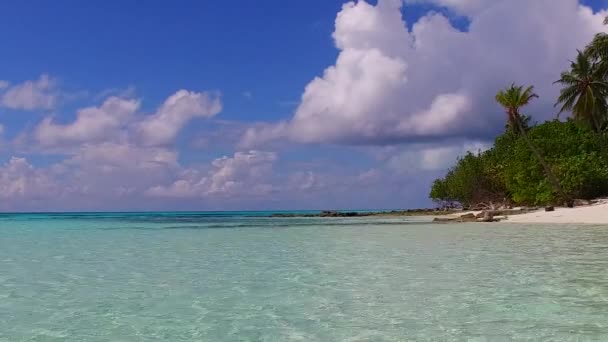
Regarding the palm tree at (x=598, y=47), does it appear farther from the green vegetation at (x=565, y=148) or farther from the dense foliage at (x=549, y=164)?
the dense foliage at (x=549, y=164)

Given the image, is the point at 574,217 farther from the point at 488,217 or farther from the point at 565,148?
the point at 565,148

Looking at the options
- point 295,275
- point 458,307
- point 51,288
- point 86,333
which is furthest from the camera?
point 295,275

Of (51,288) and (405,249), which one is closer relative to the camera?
(51,288)

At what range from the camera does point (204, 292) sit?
11070mm

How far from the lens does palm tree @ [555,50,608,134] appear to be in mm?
45500

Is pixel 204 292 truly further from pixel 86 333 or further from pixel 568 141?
pixel 568 141

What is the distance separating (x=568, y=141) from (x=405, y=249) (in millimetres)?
44298

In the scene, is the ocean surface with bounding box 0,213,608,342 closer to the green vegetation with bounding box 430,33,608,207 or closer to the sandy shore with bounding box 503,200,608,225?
the sandy shore with bounding box 503,200,608,225

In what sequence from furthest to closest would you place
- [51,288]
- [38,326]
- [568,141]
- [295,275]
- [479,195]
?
[479,195] < [568,141] < [295,275] < [51,288] < [38,326]

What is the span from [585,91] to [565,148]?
12055 millimetres

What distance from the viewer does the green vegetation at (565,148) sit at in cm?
4600

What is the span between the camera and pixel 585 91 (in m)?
46.1

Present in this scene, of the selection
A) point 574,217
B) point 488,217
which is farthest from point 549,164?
point 574,217

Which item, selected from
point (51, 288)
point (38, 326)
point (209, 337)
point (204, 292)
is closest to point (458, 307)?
point (209, 337)
